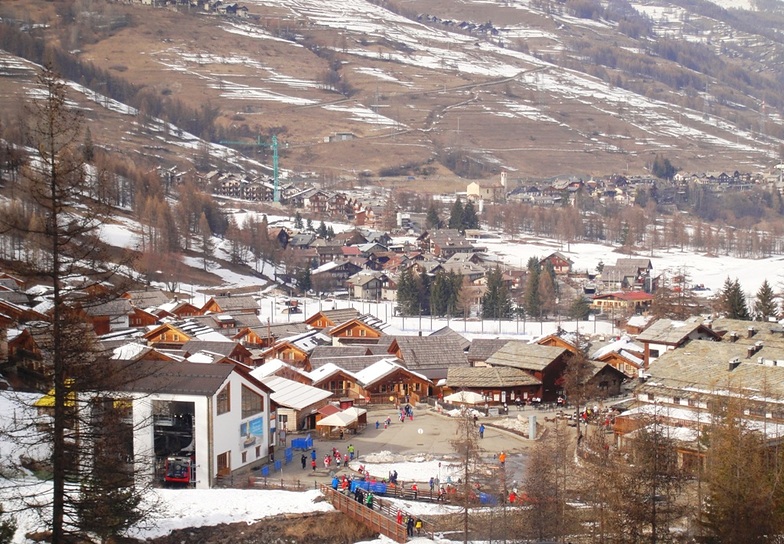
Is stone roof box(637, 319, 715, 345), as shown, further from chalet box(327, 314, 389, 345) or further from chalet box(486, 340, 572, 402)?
chalet box(327, 314, 389, 345)

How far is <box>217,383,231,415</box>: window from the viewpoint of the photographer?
69.5ft

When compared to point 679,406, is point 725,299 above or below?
below

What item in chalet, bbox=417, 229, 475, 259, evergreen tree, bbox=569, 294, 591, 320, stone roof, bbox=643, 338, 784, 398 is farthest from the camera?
chalet, bbox=417, 229, 475, 259

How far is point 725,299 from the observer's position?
44.0m

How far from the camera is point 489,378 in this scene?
31.4 metres

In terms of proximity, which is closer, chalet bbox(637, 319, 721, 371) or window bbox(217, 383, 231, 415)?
window bbox(217, 383, 231, 415)

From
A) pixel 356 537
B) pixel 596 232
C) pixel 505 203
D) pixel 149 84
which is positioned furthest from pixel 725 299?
pixel 149 84

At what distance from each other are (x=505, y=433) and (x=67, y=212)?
1738cm

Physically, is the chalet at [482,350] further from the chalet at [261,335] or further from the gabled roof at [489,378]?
the chalet at [261,335]

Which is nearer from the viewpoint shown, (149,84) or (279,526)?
(279,526)

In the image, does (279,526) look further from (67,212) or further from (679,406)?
(679,406)

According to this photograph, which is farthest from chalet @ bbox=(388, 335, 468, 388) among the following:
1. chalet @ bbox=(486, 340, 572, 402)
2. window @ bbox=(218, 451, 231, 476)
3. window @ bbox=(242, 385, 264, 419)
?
window @ bbox=(218, 451, 231, 476)

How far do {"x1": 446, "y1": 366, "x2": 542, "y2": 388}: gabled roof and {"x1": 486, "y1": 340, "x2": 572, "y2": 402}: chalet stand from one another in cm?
28

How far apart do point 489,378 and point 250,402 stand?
429 inches
